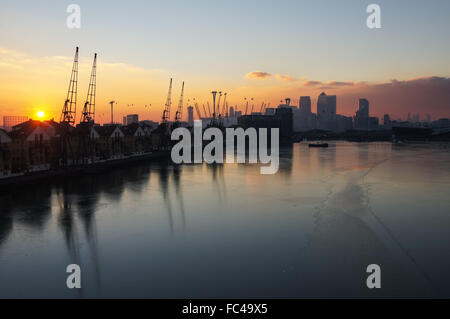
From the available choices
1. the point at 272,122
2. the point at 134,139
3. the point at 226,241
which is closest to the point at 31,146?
the point at 134,139

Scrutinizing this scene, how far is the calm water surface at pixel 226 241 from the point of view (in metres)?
11.5

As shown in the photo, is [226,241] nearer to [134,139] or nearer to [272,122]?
[134,139]

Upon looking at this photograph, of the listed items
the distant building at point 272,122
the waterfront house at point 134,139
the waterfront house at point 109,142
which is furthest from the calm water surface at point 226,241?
the distant building at point 272,122

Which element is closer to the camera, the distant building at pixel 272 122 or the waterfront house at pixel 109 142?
the waterfront house at pixel 109 142

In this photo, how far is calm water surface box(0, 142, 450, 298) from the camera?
11477 mm

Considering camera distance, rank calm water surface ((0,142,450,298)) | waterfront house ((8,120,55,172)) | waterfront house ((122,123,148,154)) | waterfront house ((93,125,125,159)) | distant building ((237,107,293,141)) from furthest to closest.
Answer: distant building ((237,107,293,141))
waterfront house ((122,123,148,154))
waterfront house ((93,125,125,159))
waterfront house ((8,120,55,172))
calm water surface ((0,142,450,298))

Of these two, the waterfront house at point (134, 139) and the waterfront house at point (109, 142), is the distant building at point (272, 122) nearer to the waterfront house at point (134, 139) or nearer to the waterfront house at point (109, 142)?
the waterfront house at point (134, 139)

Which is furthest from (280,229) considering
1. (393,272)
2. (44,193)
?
(44,193)

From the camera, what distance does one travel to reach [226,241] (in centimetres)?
1630

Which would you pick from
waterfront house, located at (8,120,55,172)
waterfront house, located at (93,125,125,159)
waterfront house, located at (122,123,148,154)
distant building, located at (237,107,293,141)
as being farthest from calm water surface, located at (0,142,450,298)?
distant building, located at (237,107,293,141)

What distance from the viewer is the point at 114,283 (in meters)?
11.7

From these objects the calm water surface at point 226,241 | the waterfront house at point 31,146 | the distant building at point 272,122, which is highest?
the distant building at point 272,122

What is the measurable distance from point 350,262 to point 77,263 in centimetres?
1018

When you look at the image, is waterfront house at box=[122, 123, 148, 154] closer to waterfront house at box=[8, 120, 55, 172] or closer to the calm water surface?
waterfront house at box=[8, 120, 55, 172]
